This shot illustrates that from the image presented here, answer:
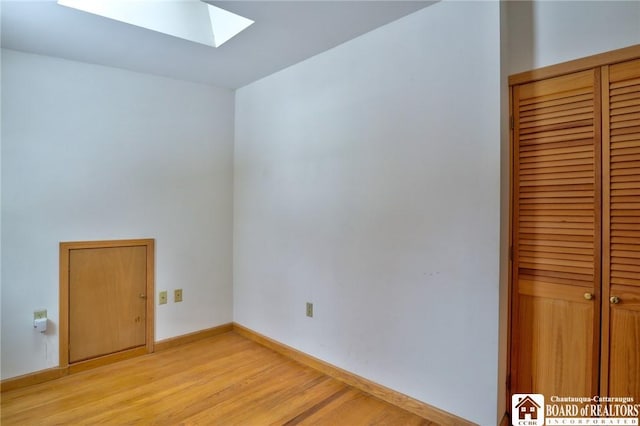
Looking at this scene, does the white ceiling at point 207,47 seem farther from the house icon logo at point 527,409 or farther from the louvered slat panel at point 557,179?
the house icon logo at point 527,409

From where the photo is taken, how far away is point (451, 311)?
183 centimetres

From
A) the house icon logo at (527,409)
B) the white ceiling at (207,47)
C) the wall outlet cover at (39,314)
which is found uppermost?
the white ceiling at (207,47)

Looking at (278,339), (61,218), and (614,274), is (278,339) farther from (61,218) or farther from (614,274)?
(614,274)

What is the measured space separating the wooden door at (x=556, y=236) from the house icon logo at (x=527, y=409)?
43 mm

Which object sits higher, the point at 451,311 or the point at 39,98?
the point at 39,98

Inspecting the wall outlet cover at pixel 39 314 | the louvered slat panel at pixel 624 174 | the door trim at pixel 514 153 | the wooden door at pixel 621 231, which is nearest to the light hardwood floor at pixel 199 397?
the wall outlet cover at pixel 39 314

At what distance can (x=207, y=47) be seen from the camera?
2.33 meters

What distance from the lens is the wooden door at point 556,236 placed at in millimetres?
1603

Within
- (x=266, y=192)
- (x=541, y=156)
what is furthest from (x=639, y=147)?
(x=266, y=192)

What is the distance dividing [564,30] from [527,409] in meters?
1.93

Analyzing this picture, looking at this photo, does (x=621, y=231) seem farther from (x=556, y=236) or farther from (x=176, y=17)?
(x=176, y=17)

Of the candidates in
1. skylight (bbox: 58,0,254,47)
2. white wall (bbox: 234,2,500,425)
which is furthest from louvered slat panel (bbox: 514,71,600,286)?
skylight (bbox: 58,0,254,47)

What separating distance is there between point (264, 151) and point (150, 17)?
4.18 ft

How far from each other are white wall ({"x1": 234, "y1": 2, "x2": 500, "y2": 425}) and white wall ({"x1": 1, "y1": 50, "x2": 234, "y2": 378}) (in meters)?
0.64
